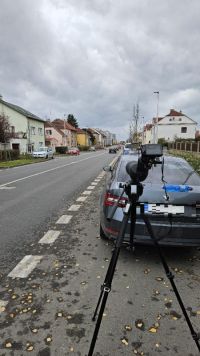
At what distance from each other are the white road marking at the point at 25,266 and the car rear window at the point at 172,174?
1760 mm

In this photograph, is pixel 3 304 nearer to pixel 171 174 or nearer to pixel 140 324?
pixel 140 324

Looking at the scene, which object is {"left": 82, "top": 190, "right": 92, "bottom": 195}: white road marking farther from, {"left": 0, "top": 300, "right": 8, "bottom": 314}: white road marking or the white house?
the white house

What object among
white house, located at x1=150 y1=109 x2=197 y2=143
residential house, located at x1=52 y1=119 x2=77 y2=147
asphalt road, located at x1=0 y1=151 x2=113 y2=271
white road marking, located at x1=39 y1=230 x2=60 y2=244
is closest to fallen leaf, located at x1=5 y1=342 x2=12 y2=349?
asphalt road, located at x1=0 y1=151 x2=113 y2=271

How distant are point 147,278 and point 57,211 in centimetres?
401

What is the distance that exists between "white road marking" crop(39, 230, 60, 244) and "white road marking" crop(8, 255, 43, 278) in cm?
68

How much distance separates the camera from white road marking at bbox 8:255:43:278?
12.4 feet

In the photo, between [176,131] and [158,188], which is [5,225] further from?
[176,131]

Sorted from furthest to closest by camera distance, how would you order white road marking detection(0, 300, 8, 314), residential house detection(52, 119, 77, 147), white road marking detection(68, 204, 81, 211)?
residential house detection(52, 119, 77, 147) < white road marking detection(68, 204, 81, 211) < white road marking detection(0, 300, 8, 314)

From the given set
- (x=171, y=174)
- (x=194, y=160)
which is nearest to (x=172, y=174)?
(x=171, y=174)

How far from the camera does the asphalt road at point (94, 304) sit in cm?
251

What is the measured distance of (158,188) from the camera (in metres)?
3.94

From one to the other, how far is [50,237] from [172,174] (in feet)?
8.10

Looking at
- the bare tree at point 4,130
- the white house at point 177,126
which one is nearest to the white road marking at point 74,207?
the bare tree at point 4,130

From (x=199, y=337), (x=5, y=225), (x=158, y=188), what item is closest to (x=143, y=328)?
(x=199, y=337)
